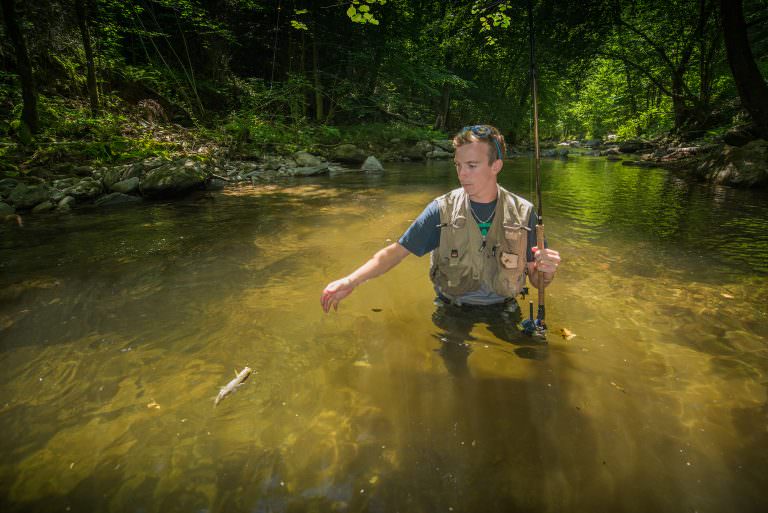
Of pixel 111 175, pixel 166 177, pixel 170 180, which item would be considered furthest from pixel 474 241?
pixel 111 175

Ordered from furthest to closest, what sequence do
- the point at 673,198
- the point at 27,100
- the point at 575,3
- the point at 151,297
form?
the point at 575,3 < the point at 27,100 < the point at 673,198 < the point at 151,297

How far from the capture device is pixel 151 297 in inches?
148

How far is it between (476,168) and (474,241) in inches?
22.4

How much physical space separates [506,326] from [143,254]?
5.03 metres

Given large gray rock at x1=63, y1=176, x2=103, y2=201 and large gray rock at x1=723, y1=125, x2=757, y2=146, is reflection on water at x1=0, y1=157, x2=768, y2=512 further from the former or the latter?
large gray rock at x1=723, y1=125, x2=757, y2=146

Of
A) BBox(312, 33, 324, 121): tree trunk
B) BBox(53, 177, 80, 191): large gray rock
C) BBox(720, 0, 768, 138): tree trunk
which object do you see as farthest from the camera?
BBox(312, 33, 324, 121): tree trunk

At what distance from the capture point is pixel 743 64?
10.8 metres

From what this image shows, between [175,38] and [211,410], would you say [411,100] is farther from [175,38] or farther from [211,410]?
[211,410]

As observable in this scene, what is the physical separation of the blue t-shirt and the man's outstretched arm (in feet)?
0.35

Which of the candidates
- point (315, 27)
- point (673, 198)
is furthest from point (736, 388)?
point (315, 27)

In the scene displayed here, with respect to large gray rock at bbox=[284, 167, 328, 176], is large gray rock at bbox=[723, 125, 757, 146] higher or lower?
higher

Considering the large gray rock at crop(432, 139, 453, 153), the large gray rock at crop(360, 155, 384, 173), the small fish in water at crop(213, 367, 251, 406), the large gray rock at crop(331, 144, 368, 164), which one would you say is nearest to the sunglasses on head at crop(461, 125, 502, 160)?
the small fish in water at crop(213, 367, 251, 406)

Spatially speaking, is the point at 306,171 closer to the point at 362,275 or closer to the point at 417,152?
the point at 417,152

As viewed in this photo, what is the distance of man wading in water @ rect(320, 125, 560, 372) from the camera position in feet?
8.43
